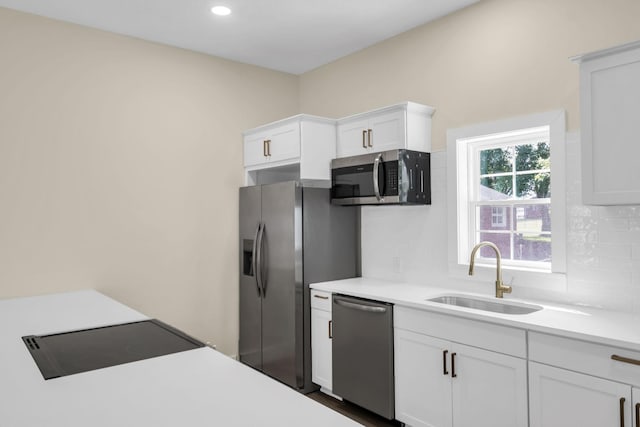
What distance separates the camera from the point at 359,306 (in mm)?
3016

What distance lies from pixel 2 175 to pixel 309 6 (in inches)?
92.1

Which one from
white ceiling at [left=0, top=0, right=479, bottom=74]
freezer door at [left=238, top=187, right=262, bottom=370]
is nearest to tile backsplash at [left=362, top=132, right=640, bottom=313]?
white ceiling at [left=0, top=0, right=479, bottom=74]

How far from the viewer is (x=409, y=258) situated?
11.3 feet

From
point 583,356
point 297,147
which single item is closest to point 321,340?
point 297,147

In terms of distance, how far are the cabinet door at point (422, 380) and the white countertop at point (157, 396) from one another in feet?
4.53

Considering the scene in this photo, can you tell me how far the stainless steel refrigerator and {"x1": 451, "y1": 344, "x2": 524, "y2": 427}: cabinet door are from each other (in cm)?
130

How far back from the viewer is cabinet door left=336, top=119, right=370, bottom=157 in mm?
3486

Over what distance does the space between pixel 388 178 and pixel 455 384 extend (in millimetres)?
1390

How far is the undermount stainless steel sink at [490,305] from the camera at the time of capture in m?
2.61

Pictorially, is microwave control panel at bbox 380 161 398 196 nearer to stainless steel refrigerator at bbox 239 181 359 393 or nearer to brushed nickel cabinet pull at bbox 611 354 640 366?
stainless steel refrigerator at bbox 239 181 359 393

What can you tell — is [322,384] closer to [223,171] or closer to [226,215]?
[226,215]

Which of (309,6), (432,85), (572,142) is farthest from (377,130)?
(572,142)

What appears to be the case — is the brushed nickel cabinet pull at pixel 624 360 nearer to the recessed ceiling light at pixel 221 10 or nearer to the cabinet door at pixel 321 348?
the cabinet door at pixel 321 348

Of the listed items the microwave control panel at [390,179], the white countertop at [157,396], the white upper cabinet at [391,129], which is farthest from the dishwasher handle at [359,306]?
the white countertop at [157,396]
